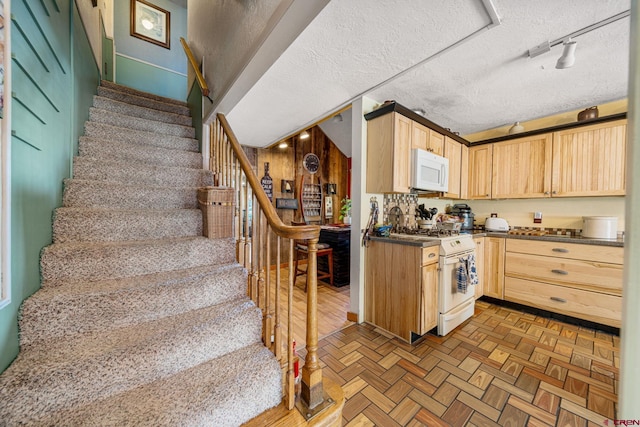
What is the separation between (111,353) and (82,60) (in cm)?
234

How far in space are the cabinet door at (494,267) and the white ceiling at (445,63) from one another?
161 cm

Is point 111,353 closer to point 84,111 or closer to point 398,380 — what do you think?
point 398,380

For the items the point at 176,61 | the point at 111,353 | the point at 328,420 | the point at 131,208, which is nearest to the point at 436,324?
the point at 328,420

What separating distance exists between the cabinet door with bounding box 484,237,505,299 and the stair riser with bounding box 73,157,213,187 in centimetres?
344

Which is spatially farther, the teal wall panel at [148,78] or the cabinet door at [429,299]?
the teal wall panel at [148,78]

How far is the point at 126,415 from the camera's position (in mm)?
961

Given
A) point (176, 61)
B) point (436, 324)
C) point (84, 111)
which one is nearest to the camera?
point (84, 111)

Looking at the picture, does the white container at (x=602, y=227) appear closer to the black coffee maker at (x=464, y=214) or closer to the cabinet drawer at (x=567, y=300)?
the cabinet drawer at (x=567, y=300)

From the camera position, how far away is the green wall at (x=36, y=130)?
100cm

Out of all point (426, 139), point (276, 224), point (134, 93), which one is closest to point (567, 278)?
point (426, 139)

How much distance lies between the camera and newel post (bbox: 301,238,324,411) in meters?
1.21

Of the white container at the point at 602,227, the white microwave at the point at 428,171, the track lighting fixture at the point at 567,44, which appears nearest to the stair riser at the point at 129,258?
the white microwave at the point at 428,171

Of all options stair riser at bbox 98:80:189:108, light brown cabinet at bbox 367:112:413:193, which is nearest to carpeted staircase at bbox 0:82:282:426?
stair riser at bbox 98:80:189:108

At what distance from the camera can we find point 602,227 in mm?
2510
